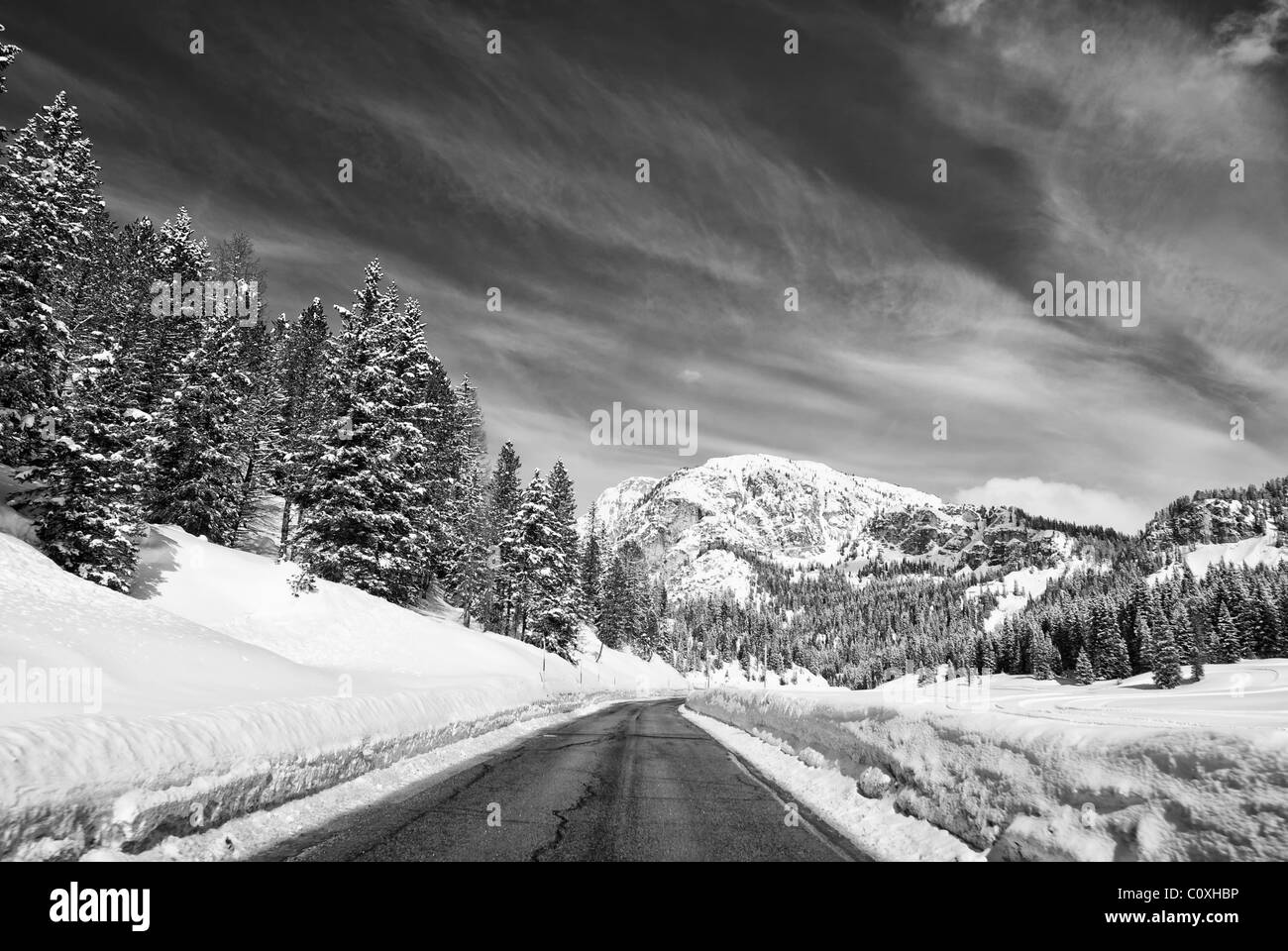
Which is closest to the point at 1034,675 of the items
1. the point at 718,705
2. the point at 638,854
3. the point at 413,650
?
the point at 718,705

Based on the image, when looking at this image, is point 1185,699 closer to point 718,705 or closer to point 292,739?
point 718,705

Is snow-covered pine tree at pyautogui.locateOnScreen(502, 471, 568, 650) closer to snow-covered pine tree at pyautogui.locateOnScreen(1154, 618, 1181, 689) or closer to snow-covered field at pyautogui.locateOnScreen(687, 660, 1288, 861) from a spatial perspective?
snow-covered field at pyautogui.locateOnScreen(687, 660, 1288, 861)

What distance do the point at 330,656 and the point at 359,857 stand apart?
1853cm

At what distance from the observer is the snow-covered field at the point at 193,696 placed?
202 inches

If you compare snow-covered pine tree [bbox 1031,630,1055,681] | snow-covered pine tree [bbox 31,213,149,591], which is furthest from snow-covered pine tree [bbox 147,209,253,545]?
snow-covered pine tree [bbox 1031,630,1055,681]

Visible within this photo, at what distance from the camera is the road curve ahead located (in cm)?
614

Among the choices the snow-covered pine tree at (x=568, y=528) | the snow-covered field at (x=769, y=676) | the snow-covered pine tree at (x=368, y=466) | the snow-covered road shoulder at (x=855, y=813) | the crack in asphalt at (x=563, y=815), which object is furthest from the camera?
the snow-covered field at (x=769, y=676)

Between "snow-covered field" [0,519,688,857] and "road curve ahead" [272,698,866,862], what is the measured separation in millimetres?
1237

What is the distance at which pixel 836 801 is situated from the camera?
9.14m

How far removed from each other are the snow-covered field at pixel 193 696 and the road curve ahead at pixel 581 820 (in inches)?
48.7

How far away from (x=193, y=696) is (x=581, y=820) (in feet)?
21.5

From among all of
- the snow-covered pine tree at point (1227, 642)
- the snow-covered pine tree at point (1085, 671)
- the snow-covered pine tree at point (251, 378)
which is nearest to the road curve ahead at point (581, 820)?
the snow-covered pine tree at point (251, 378)

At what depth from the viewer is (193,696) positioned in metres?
9.82

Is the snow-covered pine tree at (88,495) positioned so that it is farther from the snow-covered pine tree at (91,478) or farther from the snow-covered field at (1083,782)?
the snow-covered field at (1083,782)
